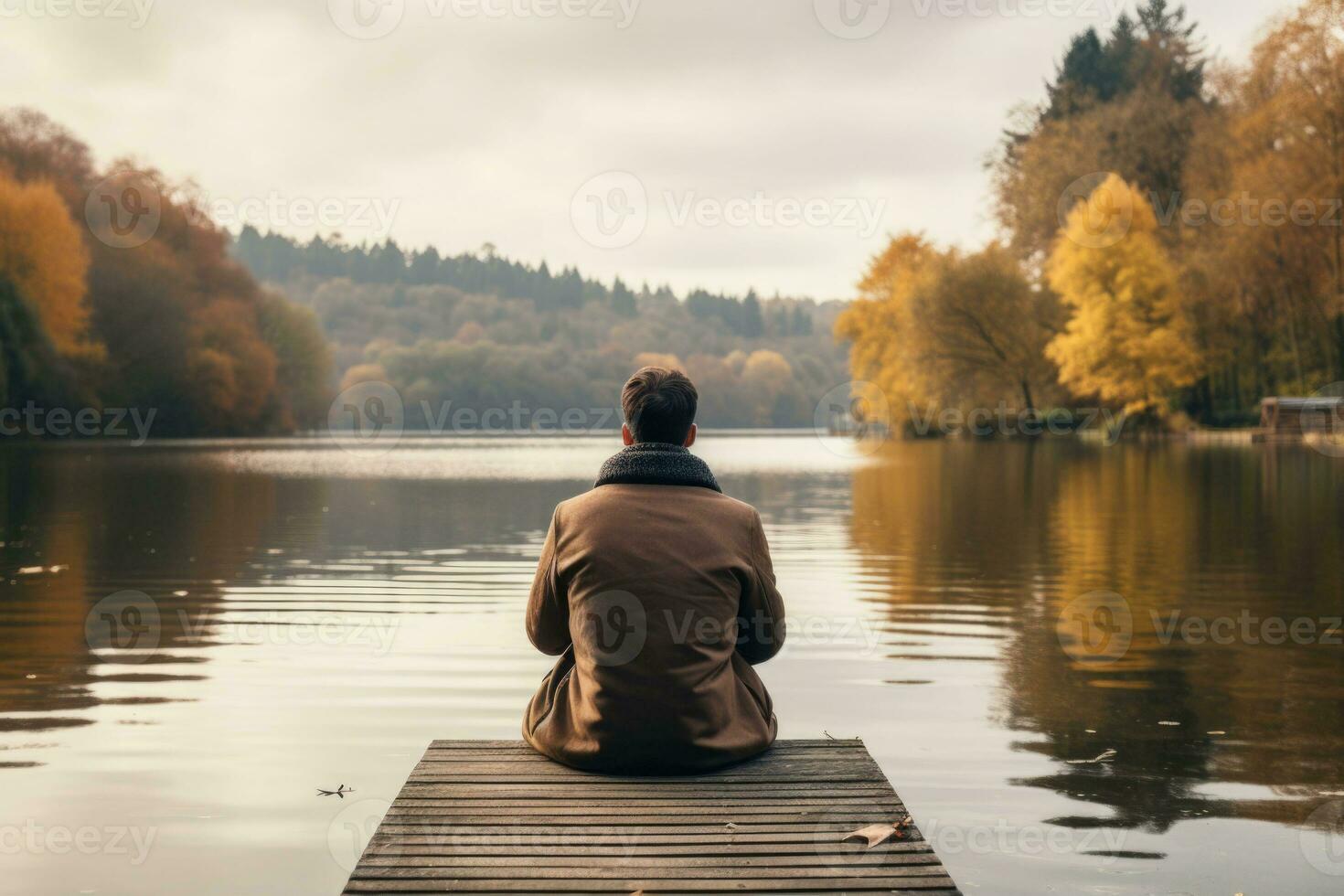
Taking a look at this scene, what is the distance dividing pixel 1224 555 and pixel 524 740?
36.5 ft

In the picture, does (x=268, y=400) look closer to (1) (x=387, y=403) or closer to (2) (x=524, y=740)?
A: (1) (x=387, y=403)

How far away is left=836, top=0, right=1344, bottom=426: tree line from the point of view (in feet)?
145

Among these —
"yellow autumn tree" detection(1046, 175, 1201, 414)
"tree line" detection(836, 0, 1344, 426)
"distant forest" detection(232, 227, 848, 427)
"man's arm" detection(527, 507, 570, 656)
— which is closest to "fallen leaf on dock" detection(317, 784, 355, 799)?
"man's arm" detection(527, 507, 570, 656)

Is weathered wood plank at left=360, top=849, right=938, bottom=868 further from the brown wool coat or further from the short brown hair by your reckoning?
the short brown hair

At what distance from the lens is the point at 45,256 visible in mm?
53094

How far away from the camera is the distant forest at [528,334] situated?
441 feet

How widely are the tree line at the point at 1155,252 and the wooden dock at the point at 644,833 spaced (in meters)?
45.2

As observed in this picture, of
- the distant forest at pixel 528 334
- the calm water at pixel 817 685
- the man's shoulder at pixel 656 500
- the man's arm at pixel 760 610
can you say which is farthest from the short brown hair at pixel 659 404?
the distant forest at pixel 528 334

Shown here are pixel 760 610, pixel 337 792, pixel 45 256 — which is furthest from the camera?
pixel 45 256

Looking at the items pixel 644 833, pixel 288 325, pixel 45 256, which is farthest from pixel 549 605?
pixel 288 325

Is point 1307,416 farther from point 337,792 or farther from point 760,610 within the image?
point 760,610

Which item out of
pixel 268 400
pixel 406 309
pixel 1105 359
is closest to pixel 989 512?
pixel 1105 359

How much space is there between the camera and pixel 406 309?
6171 inches

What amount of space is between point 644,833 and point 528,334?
502 ft
